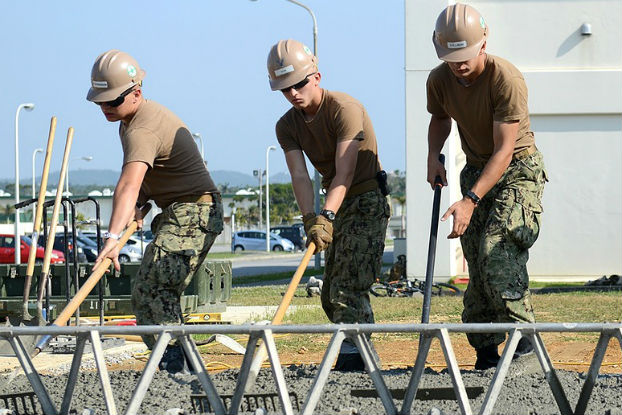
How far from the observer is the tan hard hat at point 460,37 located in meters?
6.38

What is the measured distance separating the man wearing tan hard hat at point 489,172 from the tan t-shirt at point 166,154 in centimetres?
155

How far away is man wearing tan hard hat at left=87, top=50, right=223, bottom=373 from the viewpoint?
672 cm

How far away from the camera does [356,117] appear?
689cm

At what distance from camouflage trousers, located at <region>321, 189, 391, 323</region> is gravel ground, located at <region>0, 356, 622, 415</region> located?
42 cm

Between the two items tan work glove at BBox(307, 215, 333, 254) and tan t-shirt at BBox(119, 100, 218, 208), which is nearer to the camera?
tan work glove at BBox(307, 215, 333, 254)

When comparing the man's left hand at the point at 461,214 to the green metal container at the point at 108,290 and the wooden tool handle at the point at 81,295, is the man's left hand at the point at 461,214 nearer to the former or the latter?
the wooden tool handle at the point at 81,295

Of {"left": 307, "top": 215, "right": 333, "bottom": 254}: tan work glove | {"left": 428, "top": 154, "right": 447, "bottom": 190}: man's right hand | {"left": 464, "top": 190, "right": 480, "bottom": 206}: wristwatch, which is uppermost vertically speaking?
{"left": 428, "top": 154, "right": 447, "bottom": 190}: man's right hand

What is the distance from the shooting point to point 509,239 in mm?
6582

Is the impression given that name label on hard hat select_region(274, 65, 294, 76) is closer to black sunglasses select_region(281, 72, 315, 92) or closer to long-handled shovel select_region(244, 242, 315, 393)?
black sunglasses select_region(281, 72, 315, 92)

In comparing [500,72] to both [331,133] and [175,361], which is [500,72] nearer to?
[331,133]

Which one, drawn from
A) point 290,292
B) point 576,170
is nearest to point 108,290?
point 290,292

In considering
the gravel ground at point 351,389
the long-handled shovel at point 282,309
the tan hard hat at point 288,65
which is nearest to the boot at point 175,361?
the gravel ground at point 351,389

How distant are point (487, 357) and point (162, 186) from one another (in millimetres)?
2296

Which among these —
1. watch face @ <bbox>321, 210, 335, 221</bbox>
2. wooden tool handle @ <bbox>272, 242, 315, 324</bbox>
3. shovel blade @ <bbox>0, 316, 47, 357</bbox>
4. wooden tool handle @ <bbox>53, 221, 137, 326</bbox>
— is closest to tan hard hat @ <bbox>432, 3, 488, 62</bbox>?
watch face @ <bbox>321, 210, 335, 221</bbox>
